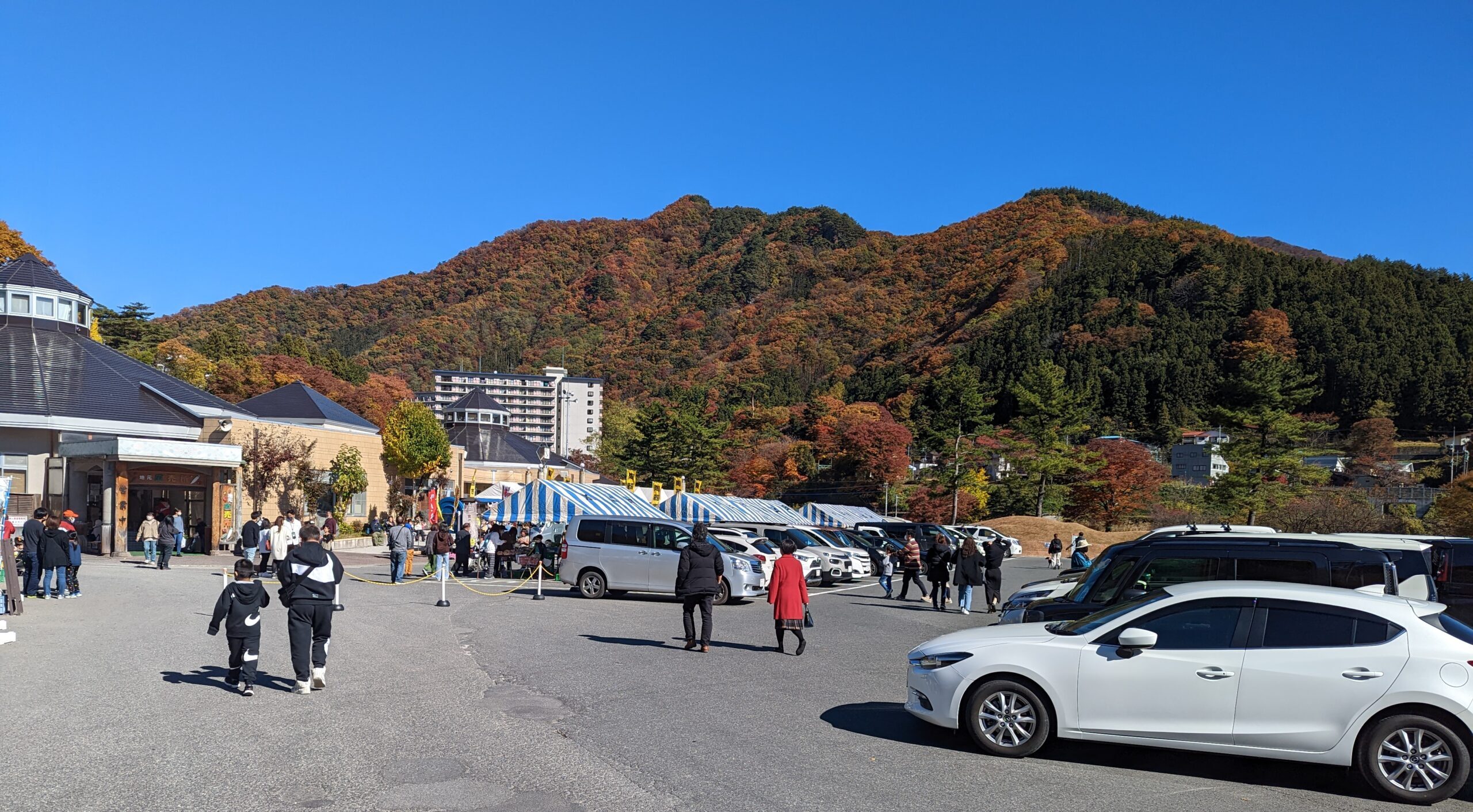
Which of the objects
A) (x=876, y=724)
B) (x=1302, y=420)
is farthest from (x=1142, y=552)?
(x=1302, y=420)

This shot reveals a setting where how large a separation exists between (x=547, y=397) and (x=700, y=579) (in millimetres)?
151298

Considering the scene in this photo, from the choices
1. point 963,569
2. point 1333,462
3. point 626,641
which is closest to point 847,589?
point 963,569

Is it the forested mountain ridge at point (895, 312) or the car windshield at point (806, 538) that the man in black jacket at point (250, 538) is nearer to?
the car windshield at point (806, 538)

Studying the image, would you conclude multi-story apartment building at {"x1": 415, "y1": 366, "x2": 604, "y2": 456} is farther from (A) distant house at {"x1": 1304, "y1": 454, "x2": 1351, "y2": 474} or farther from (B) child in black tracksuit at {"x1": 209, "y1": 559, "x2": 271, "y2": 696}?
(B) child in black tracksuit at {"x1": 209, "y1": 559, "x2": 271, "y2": 696}

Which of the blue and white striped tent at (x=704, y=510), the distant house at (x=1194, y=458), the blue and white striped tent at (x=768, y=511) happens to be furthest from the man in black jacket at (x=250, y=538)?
the distant house at (x=1194, y=458)

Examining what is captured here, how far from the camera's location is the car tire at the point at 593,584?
22031mm

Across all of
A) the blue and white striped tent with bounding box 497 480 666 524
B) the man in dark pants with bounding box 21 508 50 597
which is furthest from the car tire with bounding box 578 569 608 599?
the man in dark pants with bounding box 21 508 50 597

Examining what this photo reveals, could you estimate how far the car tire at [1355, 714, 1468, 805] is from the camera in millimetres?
6875

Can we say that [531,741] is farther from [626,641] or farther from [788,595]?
[626,641]

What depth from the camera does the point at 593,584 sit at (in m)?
A: 22.1

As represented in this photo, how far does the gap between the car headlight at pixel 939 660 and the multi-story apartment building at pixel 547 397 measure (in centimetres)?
14280

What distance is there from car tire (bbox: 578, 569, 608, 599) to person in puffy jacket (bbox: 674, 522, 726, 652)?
8.37 metres

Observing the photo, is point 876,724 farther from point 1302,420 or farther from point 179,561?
point 1302,420

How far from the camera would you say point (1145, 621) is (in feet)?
25.3
